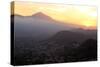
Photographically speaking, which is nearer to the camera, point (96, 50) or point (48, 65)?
point (48, 65)

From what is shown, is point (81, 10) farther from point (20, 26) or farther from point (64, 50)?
point (20, 26)

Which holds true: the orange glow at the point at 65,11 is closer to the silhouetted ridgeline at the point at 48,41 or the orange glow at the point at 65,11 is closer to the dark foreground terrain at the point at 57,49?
the silhouetted ridgeline at the point at 48,41

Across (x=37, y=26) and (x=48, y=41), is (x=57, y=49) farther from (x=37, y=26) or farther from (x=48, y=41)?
(x=37, y=26)

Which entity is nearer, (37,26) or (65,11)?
(37,26)

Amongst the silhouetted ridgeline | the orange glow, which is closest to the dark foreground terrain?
the silhouetted ridgeline

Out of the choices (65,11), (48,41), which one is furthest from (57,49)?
(65,11)

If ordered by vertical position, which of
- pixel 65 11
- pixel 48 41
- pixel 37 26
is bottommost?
pixel 48 41

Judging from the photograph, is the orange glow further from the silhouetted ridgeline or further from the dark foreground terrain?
the dark foreground terrain
